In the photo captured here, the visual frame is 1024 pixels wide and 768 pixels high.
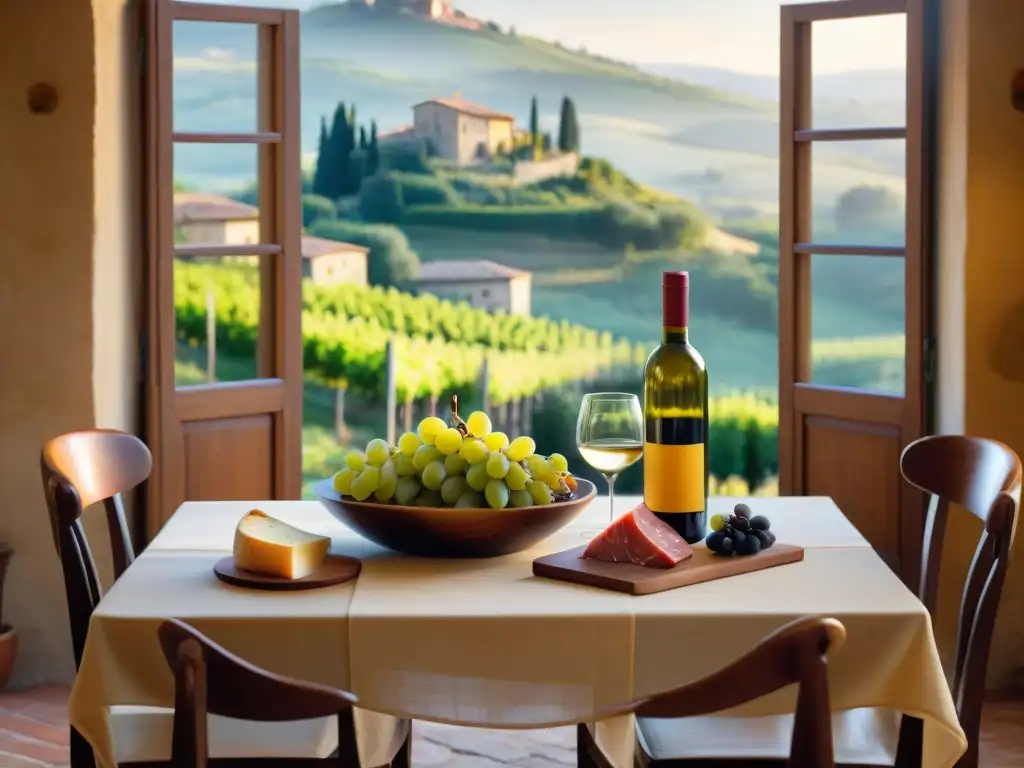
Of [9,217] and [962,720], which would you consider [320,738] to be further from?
[9,217]

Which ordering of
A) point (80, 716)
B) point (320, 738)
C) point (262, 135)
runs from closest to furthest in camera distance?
1. point (80, 716)
2. point (320, 738)
3. point (262, 135)

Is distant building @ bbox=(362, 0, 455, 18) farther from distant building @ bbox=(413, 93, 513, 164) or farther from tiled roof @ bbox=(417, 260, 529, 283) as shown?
tiled roof @ bbox=(417, 260, 529, 283)

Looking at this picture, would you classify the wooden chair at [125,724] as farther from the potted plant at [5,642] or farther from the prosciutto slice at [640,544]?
the potted plant at [5,642]

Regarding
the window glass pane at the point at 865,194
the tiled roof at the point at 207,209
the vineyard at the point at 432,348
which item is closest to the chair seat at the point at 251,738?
the tiled roof at the point at 207,209

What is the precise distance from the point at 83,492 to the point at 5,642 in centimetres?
169

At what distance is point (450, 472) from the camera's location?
2.19m

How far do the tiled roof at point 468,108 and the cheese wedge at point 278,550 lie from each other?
6.65 m

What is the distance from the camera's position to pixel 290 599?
2031mm

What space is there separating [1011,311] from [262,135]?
2.27 metres

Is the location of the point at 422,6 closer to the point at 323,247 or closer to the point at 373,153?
the point at 373,153

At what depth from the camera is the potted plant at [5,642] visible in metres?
4.00

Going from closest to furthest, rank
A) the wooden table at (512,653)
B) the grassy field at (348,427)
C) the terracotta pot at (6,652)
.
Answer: the wooden table at (512,653) → the terracotta pot at (6,652) → the grassy field at (348,427)

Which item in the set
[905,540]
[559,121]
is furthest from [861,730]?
[559,121]

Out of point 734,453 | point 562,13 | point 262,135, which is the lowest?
point 734,453
